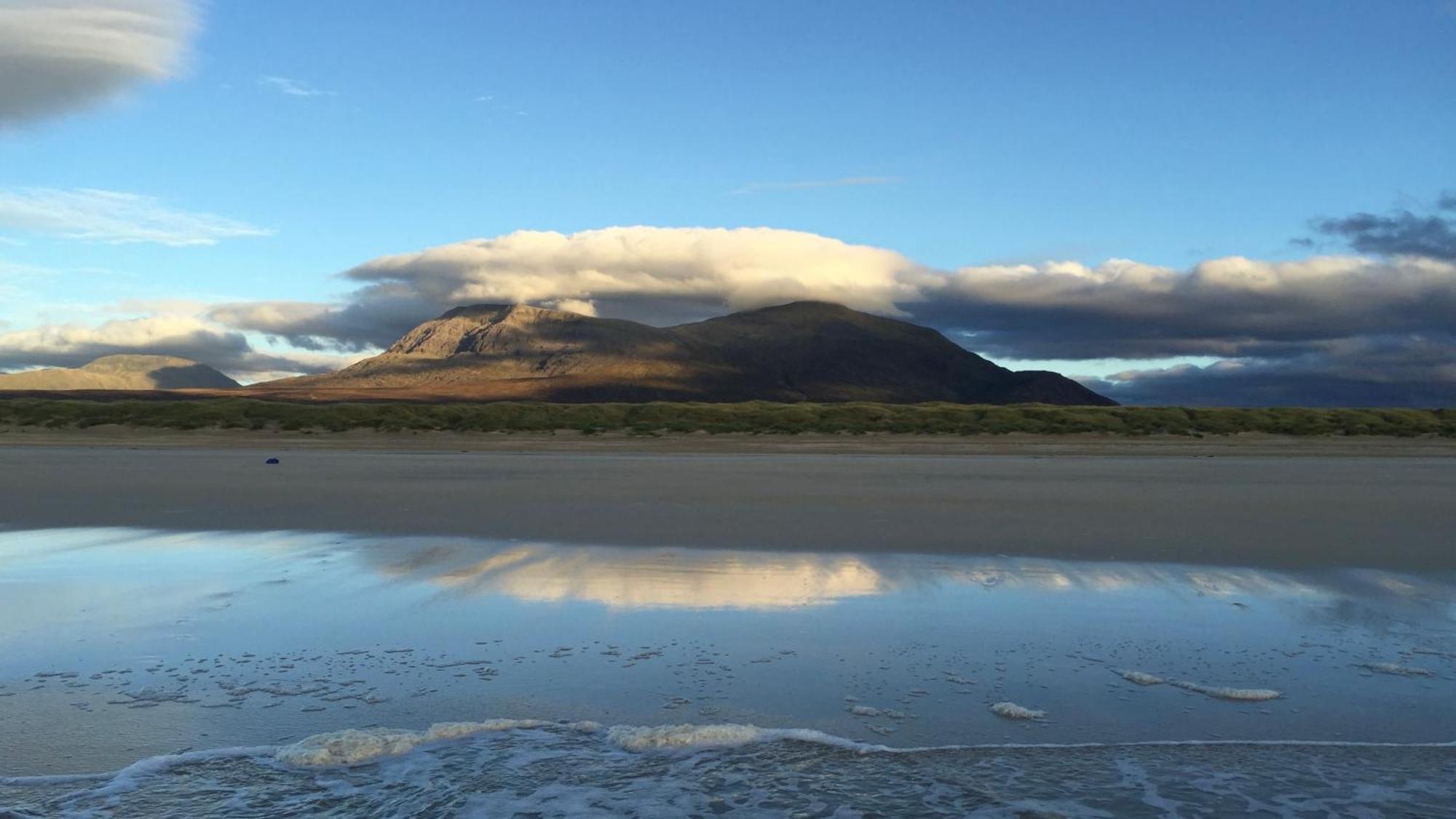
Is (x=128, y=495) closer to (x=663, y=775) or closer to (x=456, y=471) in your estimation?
(x=456, y=471)

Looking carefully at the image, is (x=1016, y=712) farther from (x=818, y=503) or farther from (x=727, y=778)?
(x=818, y=503)

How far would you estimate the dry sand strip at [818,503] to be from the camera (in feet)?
35.3

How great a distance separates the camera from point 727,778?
4.27 metres

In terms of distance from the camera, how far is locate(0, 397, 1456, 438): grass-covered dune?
41.3 m

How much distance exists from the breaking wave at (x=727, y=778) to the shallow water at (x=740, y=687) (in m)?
0.02

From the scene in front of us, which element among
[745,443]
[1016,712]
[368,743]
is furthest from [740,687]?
[745,443]

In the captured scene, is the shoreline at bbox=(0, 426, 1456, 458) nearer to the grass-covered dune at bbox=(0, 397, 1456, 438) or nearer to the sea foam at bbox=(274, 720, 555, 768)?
the grass-covered dune at bbox=(0, 397, 1456, 438)

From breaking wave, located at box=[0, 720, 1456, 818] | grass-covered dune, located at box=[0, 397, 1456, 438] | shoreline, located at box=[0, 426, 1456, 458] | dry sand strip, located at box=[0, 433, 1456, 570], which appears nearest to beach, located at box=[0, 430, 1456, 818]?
breaking wave, located at box=[0, 720, 1456, 818]

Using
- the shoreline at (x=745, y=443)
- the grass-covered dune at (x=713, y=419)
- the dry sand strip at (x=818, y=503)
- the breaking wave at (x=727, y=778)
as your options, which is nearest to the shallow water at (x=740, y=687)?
the breaking wave at (x=727, y=778)

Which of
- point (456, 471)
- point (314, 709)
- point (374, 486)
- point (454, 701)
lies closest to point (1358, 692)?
point (454, 701)

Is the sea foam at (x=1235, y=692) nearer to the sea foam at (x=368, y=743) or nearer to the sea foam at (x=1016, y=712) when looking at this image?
the sea foam at (x=1016, y=712)

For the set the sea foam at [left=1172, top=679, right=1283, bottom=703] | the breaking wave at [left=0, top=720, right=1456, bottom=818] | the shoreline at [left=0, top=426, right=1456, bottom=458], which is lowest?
the breaking wave at [left=0, top=720, right=1456, bottom=818]

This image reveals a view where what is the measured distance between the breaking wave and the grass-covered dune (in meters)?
36.3

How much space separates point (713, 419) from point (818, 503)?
100 feet
